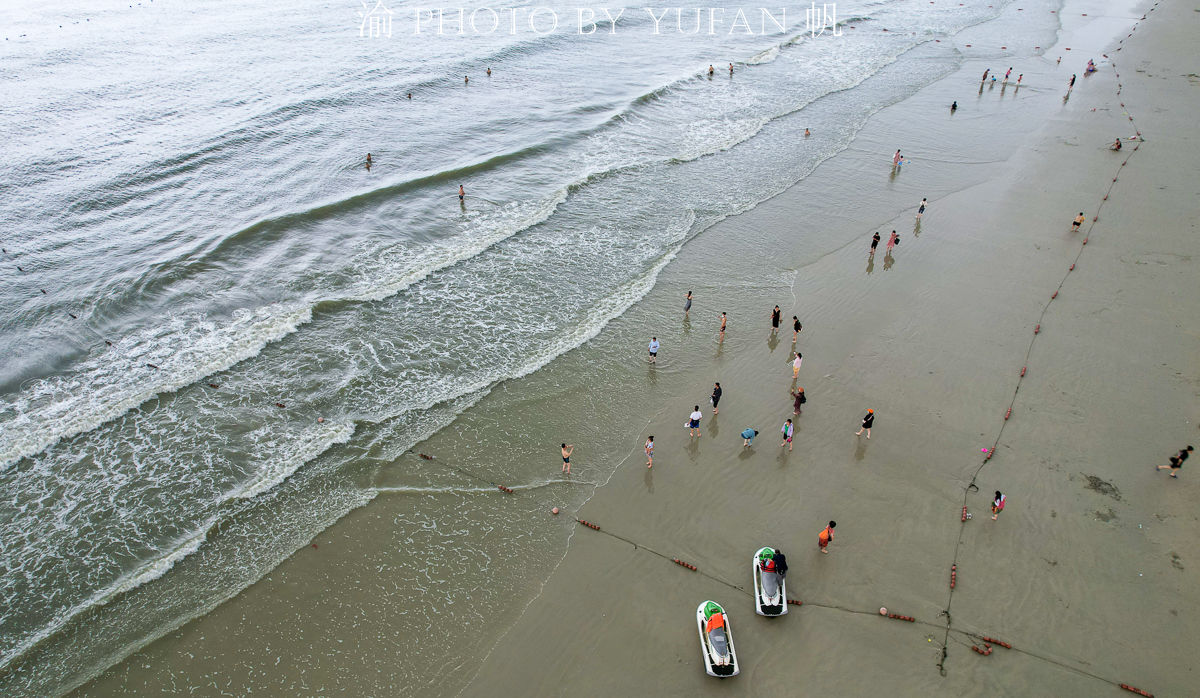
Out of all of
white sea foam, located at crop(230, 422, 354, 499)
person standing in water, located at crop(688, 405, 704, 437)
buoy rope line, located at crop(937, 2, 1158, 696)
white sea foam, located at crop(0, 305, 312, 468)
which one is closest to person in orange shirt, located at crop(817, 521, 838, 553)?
buoy rope line, located at crop(937, 2, 1158, 696)

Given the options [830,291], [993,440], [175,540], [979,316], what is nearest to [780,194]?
[830,291]

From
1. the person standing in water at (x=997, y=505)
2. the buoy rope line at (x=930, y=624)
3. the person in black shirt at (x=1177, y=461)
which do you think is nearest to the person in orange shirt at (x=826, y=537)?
the buoy rope line at (x=930, y=624)

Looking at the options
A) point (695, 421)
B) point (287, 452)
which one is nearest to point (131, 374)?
point (287, 452)

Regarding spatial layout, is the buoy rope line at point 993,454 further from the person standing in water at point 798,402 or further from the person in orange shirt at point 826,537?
the person standing in water at point 798,402

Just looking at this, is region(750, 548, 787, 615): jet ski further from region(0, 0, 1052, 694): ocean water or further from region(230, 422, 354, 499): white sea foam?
region(230, 422, 354, 499): white sea foam

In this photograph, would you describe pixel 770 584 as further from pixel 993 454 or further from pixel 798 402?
pixel 993 454

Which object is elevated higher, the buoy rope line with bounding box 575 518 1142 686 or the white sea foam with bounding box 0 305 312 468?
the white sea foam with bounding box 0 305 312 468
